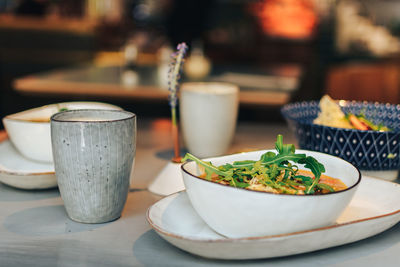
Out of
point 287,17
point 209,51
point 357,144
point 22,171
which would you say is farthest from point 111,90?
point 287,17

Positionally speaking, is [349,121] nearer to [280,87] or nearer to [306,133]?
[306,133]

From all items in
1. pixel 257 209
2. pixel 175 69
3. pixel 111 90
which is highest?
pixel 175 69

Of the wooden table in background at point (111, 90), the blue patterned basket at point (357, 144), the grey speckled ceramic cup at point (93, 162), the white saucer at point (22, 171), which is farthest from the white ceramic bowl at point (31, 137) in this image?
the wooden table in background at point (111, 90)

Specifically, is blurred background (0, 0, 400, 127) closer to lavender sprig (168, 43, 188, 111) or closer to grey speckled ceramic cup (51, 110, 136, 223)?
lavender sprig (168, 43, 188, 111)

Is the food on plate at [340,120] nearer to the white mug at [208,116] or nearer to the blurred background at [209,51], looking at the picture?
the white mug at [208,116]

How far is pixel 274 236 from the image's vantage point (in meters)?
0.59

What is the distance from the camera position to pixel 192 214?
28.2 inches

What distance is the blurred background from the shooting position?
2414mm

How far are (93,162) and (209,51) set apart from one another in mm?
6261

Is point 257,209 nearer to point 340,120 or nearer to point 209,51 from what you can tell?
point 340,120

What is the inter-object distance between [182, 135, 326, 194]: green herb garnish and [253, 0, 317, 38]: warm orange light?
20.4 feet

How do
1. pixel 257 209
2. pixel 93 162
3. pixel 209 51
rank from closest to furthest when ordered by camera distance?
pixel 257 209 < pixel 93 162 < pixel 209 51

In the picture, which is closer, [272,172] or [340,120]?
[272,172]

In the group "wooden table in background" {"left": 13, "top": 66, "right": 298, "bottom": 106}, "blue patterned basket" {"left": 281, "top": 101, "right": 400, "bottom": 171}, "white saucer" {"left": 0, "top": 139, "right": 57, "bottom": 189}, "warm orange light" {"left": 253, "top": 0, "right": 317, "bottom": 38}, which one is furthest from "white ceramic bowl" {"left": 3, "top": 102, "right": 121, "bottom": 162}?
"warm orange light" {"left": 253, "top": 0, "right": 317, "bottom": 38}
